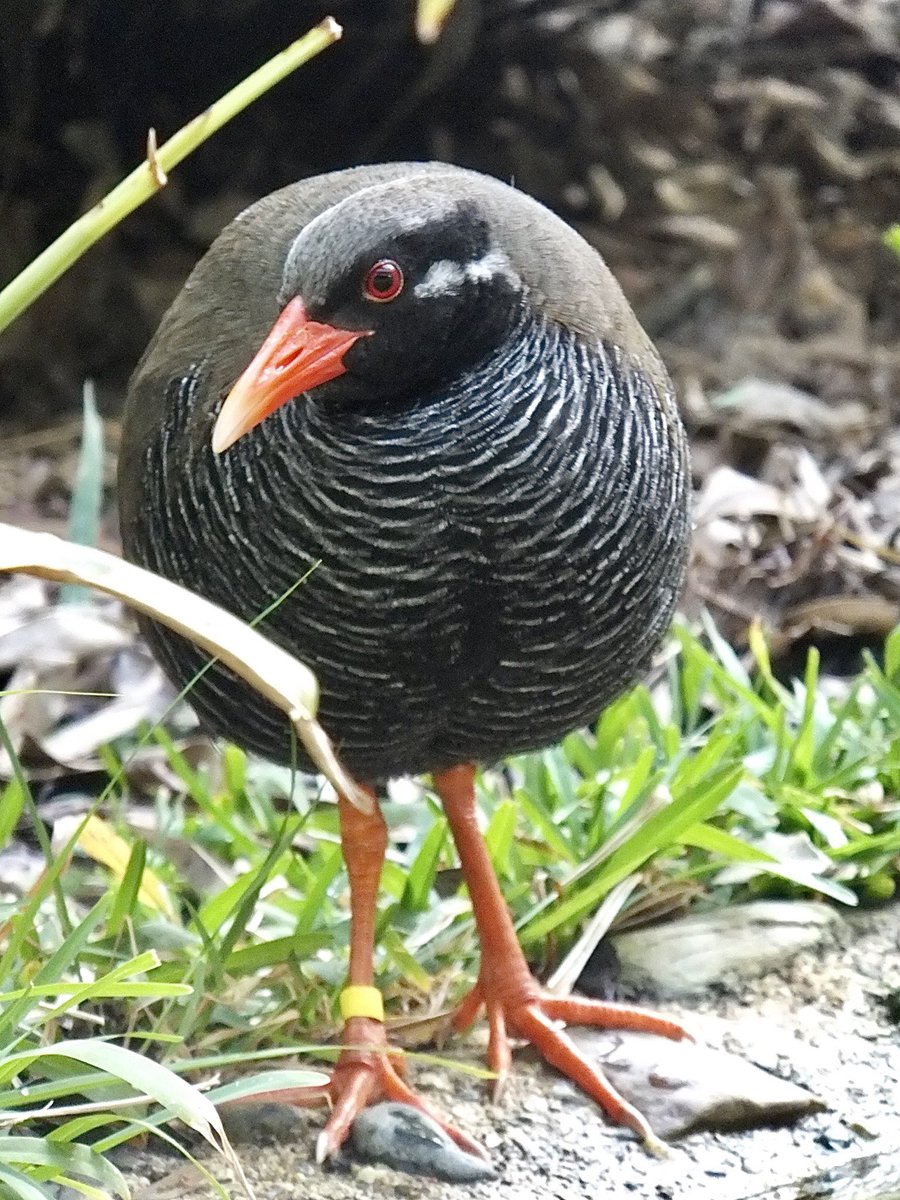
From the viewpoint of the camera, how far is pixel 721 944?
212 centimetres

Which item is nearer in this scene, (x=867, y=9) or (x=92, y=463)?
(x=92, y=463)

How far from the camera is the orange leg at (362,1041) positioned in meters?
1.75

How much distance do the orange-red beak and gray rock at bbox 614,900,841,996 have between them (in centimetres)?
100

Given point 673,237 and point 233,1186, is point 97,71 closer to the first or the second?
point 673,237

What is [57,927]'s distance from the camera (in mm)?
2041

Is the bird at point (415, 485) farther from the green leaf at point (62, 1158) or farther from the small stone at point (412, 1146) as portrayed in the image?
the green leaf at point (62, 1158)

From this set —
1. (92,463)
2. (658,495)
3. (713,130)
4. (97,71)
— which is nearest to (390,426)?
(658,495)

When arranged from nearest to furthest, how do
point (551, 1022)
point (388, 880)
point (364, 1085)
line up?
point (364, 1085) < point (551, 1022) < point (388, 880)

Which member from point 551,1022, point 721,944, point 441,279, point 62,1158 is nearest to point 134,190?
point 441,279

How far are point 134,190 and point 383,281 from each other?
1.06 feet

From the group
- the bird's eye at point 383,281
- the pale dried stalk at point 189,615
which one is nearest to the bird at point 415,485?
the bird's eye at point 383,281

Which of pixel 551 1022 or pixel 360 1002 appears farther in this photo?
pixel 551 1022

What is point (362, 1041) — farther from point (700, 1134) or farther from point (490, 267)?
point (490, 267)

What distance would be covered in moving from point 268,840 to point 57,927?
57 cm
